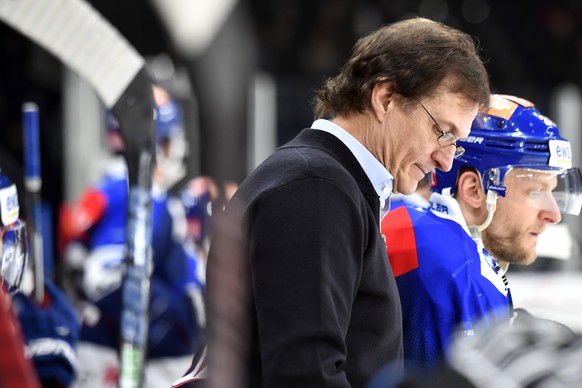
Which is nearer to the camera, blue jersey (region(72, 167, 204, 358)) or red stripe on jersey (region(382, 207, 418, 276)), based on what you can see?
red stripe on jersey (region(382, 207, 418, 276))

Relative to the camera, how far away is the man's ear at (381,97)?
1.63 m

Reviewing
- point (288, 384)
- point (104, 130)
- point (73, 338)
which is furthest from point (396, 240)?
point (104, 130)

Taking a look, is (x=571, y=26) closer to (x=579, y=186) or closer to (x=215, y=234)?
(x=579, y=186)

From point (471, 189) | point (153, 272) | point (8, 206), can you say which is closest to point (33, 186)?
point (8, 206)

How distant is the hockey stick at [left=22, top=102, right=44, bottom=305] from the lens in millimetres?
2385

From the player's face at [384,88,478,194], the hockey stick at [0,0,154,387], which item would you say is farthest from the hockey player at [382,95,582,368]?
the hockey stick at [0,0,154,387]

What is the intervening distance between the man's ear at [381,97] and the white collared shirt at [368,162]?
6 centimetres

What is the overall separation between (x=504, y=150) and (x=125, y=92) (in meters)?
0.80

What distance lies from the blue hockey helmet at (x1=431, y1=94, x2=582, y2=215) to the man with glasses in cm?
36

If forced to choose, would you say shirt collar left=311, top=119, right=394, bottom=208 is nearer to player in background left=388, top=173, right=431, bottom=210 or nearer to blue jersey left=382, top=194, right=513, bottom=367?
blue jersey left=382, top=194, right=513, bottom=367

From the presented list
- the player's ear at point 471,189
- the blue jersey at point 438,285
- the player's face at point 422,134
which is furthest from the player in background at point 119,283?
the player's face at point 422,134

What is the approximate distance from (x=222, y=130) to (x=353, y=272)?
0.66m

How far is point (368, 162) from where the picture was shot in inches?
63.2

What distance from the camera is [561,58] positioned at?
7590 millimetres
